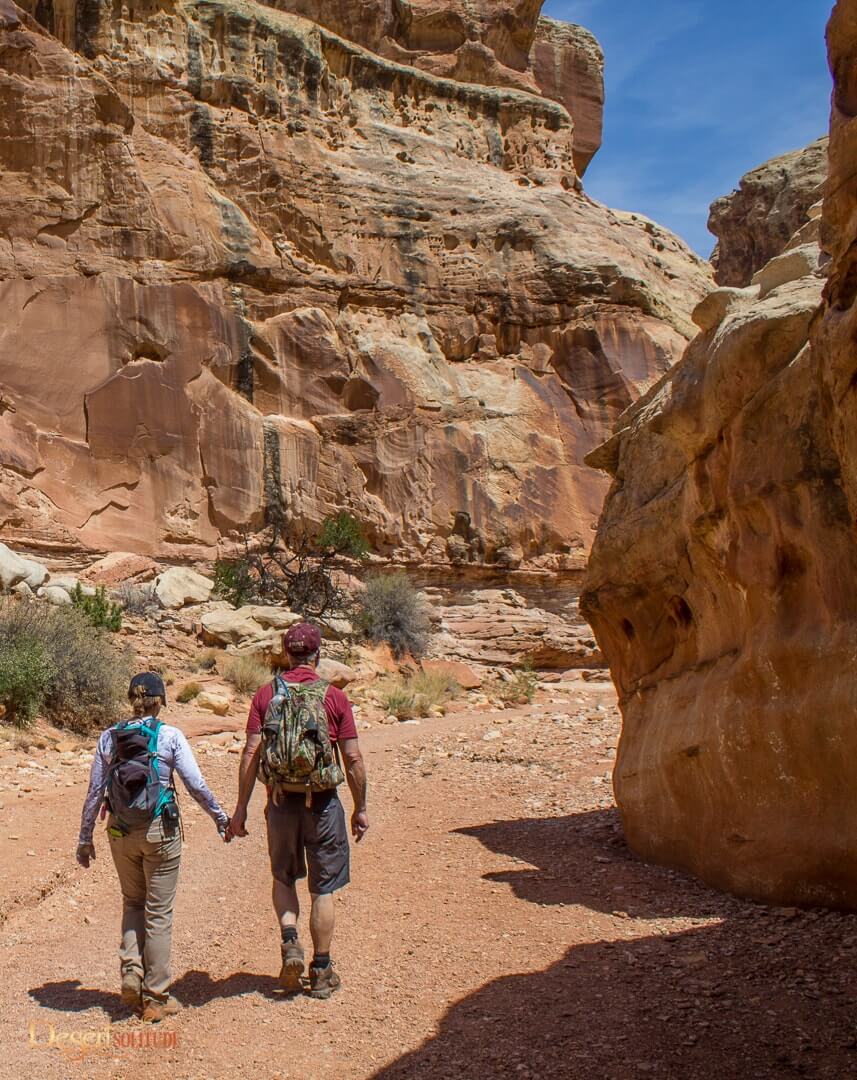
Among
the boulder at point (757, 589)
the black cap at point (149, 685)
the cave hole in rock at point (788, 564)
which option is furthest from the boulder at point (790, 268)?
the black cap at point (149, 685)

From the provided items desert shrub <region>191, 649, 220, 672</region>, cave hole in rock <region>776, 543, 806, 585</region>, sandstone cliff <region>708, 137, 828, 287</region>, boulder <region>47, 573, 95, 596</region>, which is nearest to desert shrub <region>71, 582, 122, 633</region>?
boulder <region>47, 573, 95, 596</region>

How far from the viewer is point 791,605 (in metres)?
5.04

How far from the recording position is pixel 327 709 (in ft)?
14.6

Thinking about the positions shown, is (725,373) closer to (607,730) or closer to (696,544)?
(696,544)

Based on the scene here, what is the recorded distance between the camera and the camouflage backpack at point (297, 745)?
4.25 m

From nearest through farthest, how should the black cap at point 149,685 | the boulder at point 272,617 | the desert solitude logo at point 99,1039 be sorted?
the desert solitude logo at point 99,1039
the black cap at point 149,685
the boulder at point 272,617

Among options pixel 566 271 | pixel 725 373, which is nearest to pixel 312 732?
pixel 725 373

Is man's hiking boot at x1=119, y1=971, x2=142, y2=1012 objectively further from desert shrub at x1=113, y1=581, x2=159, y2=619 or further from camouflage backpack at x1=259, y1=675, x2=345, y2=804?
desert shrub at x1=113, y1=581, x2=159, y2=619

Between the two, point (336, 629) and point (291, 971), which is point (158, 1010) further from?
point (336, 629)

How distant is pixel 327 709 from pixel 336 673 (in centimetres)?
1091

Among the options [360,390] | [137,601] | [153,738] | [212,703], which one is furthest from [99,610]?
[153,738]

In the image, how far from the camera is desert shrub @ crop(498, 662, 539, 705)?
669 inches

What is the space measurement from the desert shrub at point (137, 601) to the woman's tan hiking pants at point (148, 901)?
13.8 m

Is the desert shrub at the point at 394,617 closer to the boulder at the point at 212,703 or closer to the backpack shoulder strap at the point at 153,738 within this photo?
the boulder at the point at 212,703
